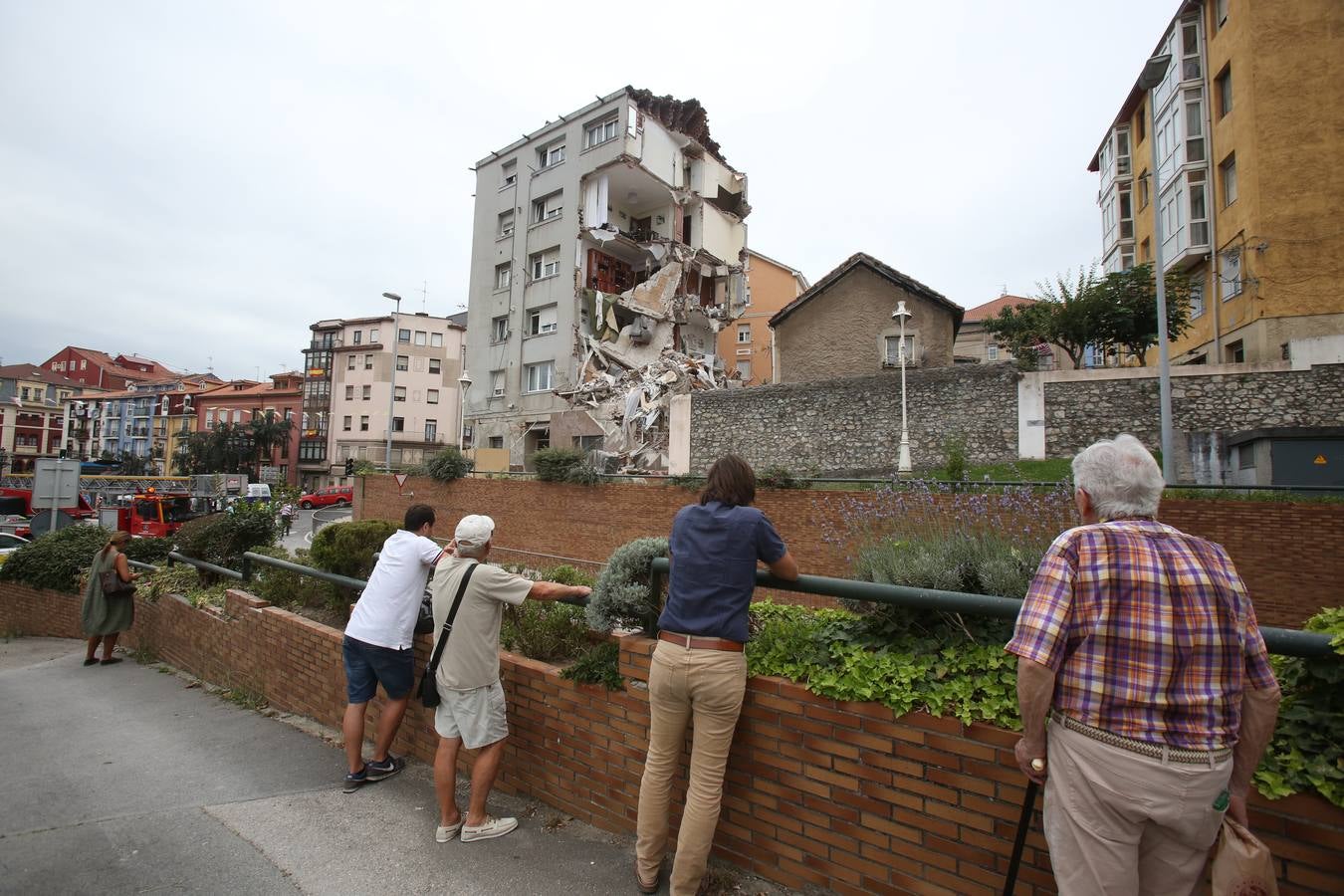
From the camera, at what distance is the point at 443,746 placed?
3.60 meters

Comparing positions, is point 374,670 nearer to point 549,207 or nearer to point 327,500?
point 549,207

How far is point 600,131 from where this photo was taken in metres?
33.7

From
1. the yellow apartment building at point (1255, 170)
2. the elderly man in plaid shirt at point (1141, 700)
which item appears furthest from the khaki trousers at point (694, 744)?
the yellow apartment building at point (1255, 170)

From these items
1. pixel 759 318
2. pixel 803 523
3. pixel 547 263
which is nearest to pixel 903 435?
pixel 803 523

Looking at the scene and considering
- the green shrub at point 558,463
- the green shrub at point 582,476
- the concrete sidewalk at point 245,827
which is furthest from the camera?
the green shrub at point 558,463

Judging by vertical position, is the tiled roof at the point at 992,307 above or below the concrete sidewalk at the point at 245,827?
above

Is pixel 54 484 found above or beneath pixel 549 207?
beneath

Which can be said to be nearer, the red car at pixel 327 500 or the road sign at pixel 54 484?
the road sign at pixel 54 484

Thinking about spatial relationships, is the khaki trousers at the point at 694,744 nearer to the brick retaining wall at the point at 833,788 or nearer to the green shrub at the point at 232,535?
the brick retaining wall at the point at 833,788

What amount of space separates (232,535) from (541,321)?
88.9 feet

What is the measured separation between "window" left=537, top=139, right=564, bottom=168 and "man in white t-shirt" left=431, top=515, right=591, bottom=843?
35.3 metres

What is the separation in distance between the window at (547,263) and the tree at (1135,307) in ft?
80.0

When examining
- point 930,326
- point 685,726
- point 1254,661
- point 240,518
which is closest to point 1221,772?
point 1254,661

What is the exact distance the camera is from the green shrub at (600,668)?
354 cm
